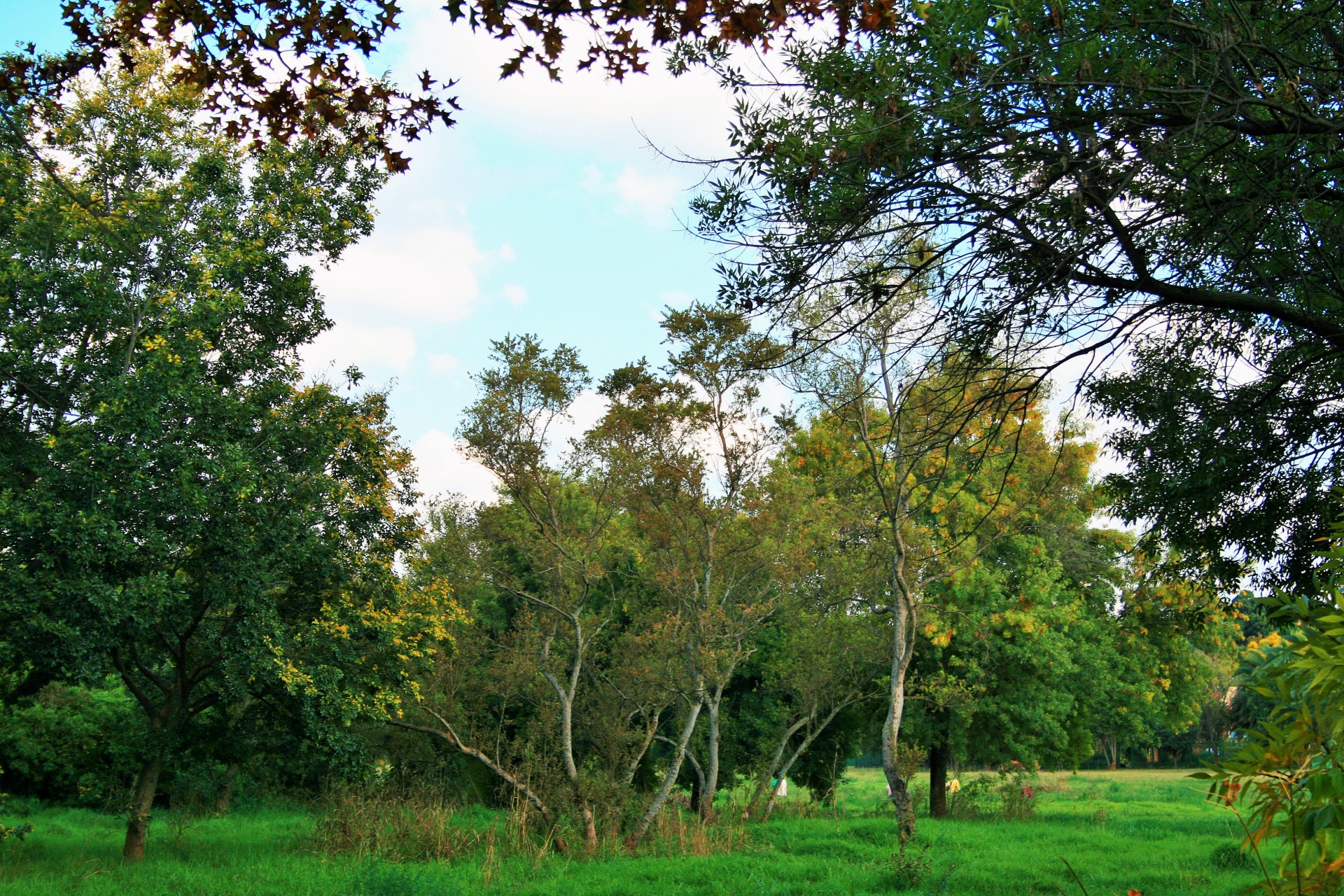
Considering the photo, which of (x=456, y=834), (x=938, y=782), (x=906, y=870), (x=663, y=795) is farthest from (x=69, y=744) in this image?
(x=938, y=782)

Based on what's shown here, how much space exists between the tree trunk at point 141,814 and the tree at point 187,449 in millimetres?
39

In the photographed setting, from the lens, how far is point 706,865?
13.1 meters

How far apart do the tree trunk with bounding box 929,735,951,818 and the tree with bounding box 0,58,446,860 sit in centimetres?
1288

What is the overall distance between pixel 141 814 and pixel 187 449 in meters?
6.34

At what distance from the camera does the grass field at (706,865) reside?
1108 centimetres

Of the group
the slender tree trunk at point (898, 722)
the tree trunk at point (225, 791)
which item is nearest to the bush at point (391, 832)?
the slender tree trunk at point (898, 722)

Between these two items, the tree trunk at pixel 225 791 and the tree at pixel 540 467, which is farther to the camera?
the tree trunk at pixel 225 791

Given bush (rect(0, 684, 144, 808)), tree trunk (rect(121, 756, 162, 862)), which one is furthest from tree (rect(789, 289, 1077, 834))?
bush (rect(0, 684, 144, 808))

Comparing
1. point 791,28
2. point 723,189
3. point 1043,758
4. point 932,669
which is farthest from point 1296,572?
point 1043,758

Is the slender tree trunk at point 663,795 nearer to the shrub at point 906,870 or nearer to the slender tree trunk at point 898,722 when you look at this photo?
the slender tree trunk at point 898,722

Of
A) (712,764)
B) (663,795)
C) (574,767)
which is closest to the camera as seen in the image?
(663,795)

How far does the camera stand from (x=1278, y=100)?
461 centimetres

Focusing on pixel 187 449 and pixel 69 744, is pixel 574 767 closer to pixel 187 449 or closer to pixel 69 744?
pixel 187 449

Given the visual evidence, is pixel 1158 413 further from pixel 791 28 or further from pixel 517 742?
pixel 517 742
